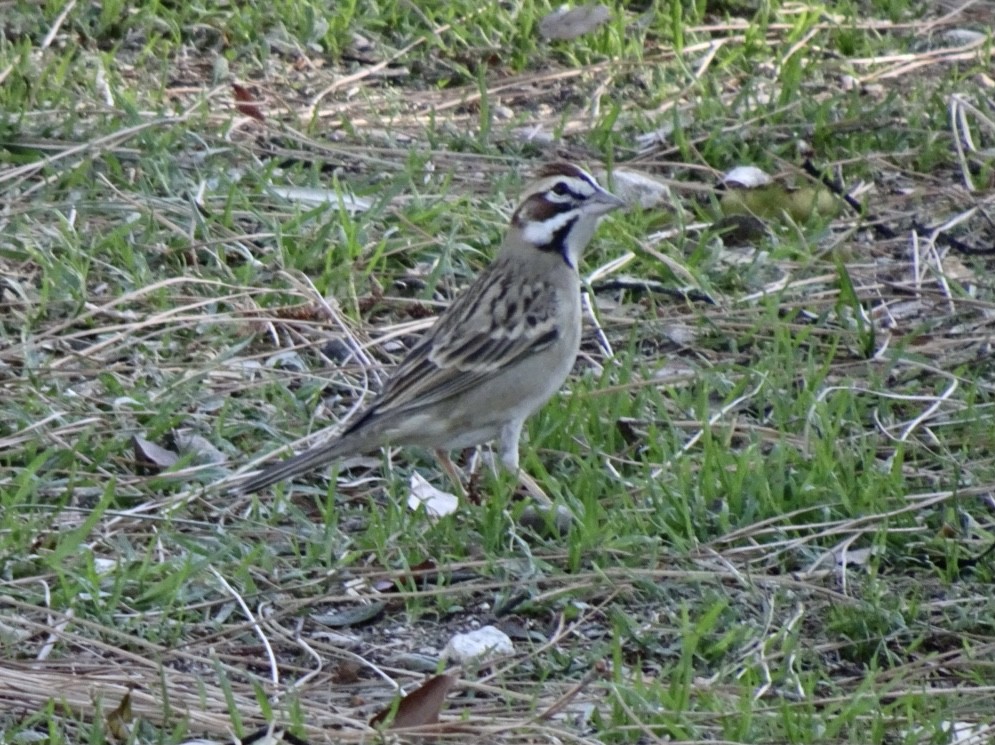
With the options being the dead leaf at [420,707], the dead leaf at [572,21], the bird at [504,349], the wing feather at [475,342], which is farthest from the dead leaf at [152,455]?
the dead leaf at [572,21]

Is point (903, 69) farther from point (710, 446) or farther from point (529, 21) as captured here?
point (710, 446)

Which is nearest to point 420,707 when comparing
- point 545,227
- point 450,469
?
point 450,469

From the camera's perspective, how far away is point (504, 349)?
6.05 m

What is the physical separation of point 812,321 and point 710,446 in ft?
4.77

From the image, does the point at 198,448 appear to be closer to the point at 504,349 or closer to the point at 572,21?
the point at 504,349

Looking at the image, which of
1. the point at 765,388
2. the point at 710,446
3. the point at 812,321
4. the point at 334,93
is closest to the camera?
the point at 710,446

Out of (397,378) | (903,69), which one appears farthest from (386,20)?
(397,378)

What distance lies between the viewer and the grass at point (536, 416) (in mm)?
4824

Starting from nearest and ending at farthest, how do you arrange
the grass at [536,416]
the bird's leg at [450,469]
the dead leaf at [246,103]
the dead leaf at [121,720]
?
the dead leaf at [121,720] → the grass at [536,416] → the bird's leg at [450,469] → the dead leaf at [246,103]

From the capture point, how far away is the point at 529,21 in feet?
31.4

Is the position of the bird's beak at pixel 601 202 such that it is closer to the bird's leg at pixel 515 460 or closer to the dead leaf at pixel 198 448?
the bird's leg at pixel 515 460

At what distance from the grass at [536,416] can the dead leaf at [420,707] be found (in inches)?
2.8

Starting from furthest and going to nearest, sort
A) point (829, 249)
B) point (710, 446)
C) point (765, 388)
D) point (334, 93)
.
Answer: point (334, 93), point (829, 249), point (765, 388), point (710, 446)

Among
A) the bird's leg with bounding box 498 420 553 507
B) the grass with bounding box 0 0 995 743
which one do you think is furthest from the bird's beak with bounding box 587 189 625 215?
the bird's leg with bounding box 498 420 553 507
